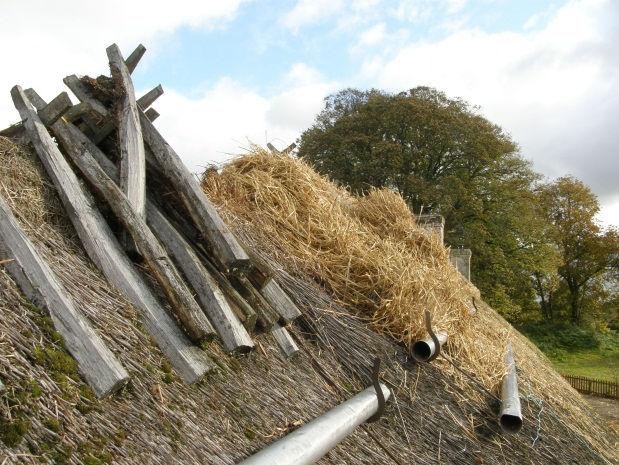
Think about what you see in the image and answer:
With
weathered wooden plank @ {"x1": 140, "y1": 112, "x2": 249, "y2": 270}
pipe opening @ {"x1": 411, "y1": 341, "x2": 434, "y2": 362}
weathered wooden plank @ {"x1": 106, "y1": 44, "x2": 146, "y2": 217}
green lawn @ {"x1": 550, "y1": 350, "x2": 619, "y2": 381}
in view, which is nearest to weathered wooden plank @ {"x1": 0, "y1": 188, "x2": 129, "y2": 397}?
weathered wooden plank @ {"x1": 106, "y1": 44, "x2": 146, "y2": 217}

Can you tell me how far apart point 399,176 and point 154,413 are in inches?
941

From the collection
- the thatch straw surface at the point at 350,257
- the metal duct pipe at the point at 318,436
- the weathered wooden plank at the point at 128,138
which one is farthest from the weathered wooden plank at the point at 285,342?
the weathered wooden plank at the point at 128,138

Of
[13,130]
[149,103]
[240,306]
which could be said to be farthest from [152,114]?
[240,306]

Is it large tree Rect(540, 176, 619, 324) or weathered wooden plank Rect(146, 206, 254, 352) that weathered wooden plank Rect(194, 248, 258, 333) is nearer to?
weathered wooden plank Rect(146, 206, 254, 352)

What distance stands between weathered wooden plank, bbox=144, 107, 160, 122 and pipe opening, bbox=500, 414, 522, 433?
3060 millimetres

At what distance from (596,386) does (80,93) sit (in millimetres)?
21965

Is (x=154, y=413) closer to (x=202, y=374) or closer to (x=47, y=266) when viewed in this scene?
(x=202, y=374)

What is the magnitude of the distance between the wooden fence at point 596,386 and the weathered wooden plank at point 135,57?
2121cm

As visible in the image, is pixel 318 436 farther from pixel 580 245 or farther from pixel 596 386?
pixel 580 245

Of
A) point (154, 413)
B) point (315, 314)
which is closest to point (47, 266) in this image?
point (154, 413)

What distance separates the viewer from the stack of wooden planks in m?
2.24

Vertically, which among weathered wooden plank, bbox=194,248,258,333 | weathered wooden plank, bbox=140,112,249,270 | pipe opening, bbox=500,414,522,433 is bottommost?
pipe opening, bbox=500,414,522,433

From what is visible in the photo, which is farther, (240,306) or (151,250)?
(240,306)

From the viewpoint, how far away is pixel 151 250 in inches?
109
